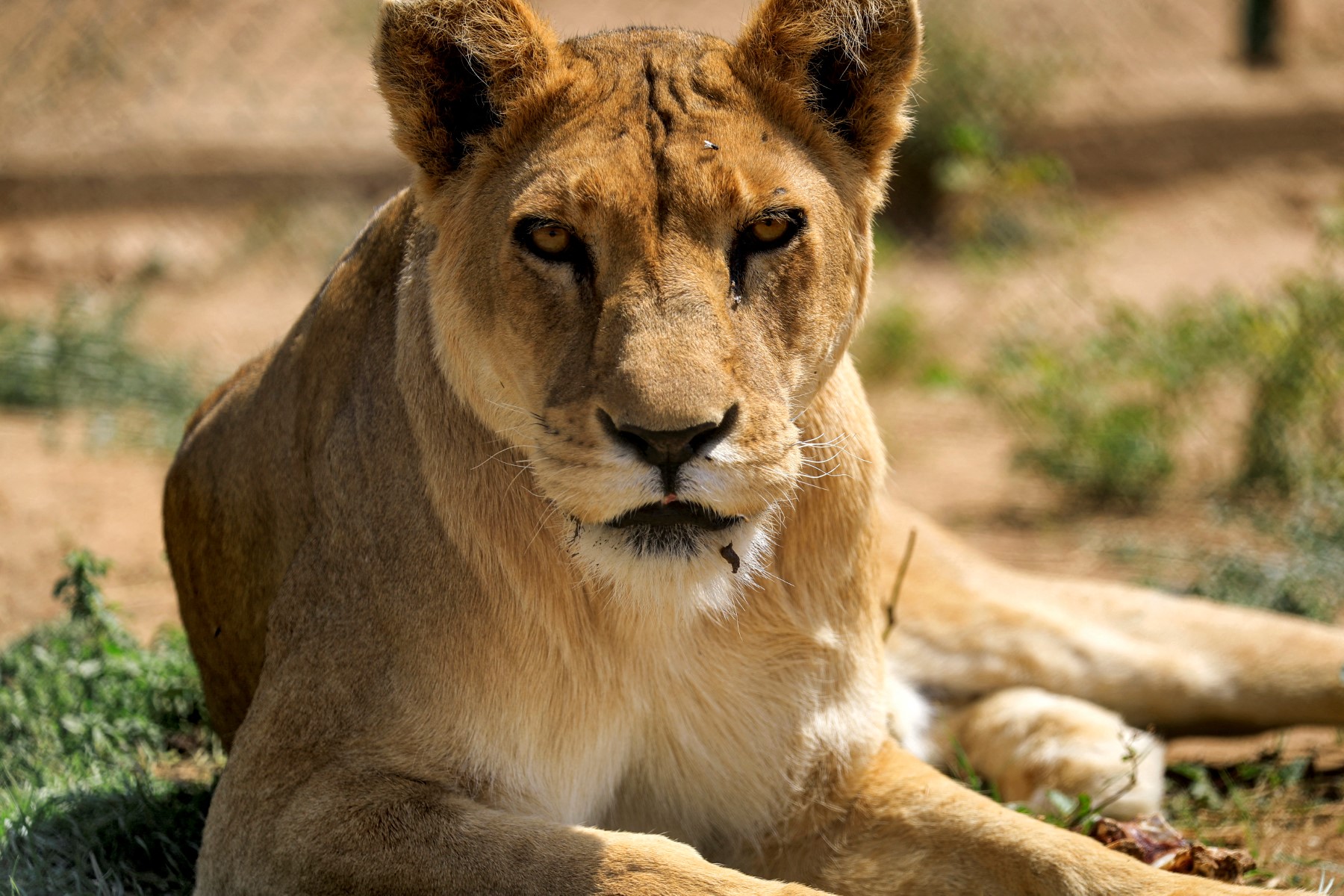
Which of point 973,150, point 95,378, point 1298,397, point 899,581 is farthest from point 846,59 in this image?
point 973,150

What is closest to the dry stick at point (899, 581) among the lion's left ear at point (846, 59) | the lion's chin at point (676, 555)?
the lion's chin at point (676, 555)

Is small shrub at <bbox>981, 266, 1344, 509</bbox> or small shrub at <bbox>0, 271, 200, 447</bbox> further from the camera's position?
small shrub at <bbox>0, 271, 200, 447</bbox>

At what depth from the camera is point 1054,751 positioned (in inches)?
155

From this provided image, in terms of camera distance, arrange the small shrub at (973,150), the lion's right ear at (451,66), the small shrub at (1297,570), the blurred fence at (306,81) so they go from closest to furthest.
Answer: the lion's right ear at (451,66), the small shrub at (1297,570), the small shrub at (973,150), the blurred fence at (306,81)

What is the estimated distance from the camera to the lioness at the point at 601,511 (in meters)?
2.58

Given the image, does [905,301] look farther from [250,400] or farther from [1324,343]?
[250,400]

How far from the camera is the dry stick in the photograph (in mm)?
3969

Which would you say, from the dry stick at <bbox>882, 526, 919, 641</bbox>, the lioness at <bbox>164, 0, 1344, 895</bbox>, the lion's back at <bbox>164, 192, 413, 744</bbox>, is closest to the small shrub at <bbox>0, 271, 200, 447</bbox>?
the lion's back at <bbox>164, 192, 413, 744</bbox>

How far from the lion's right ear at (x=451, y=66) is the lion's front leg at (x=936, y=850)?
1.54m

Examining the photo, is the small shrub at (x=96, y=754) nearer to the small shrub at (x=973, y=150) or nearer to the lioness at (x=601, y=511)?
the lioness at (x=601, y=511)

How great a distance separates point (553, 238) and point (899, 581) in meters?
1.73

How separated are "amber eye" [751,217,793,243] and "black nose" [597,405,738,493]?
43 cm

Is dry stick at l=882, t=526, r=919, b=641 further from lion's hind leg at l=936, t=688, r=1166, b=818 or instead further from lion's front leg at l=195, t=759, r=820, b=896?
lion's front leg at l=195, t=759, r=820, b=896

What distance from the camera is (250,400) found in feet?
12.0
